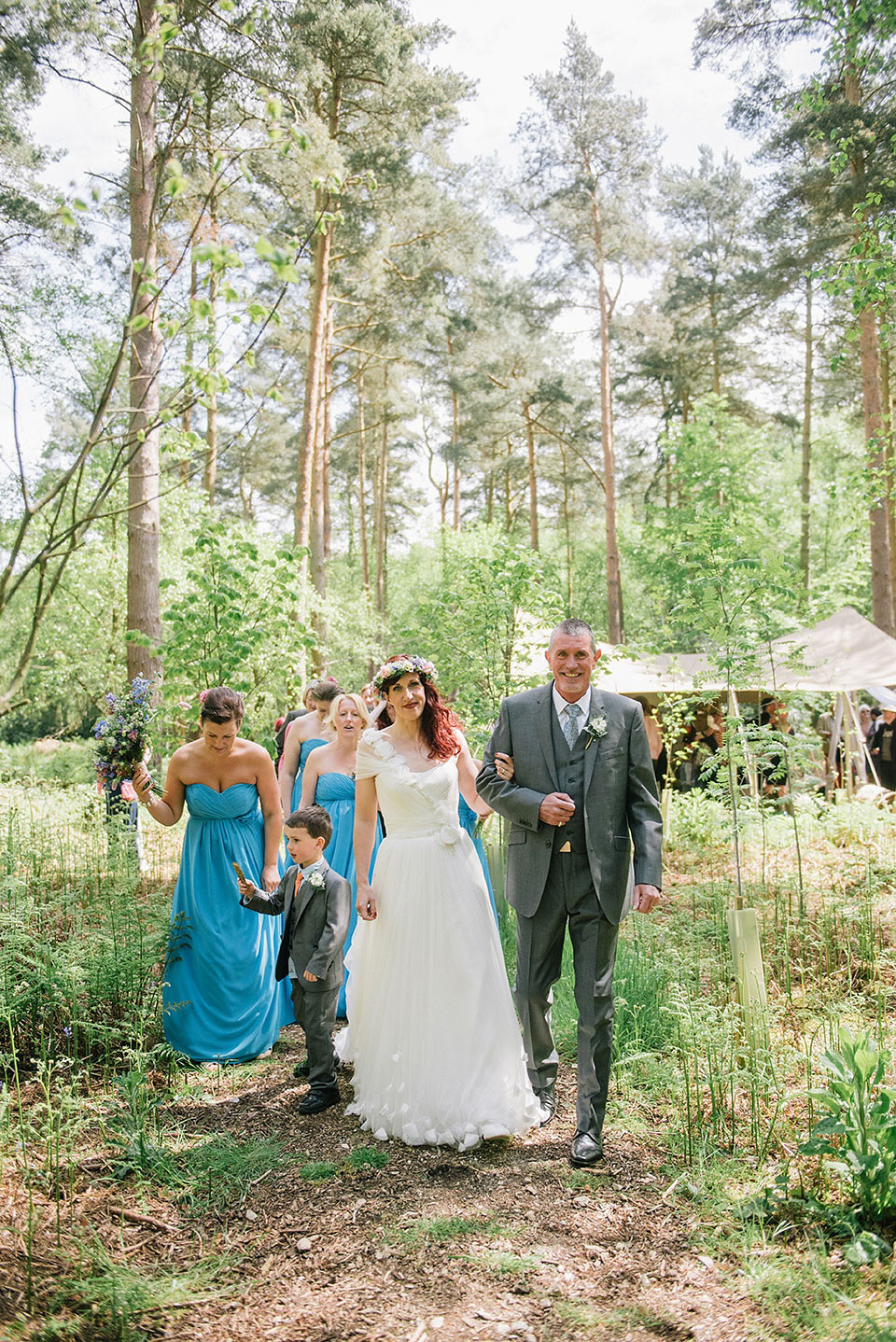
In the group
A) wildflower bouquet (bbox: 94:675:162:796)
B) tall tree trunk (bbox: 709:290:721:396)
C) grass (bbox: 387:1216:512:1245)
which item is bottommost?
grass (bbox: 387:1216:512:1245)

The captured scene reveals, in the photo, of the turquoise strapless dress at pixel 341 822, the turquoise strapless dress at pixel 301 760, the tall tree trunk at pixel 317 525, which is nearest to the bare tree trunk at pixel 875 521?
the tall tree trunk at pixel 317 525

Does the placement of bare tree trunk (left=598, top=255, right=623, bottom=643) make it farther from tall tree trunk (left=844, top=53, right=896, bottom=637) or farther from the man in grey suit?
the man in grey suit

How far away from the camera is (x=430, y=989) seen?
415cm

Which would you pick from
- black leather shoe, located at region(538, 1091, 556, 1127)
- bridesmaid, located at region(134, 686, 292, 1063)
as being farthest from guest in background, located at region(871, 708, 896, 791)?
bridesmaid, located at region(134, 686, 292, 1063)

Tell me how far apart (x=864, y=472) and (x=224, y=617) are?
19.3 feet

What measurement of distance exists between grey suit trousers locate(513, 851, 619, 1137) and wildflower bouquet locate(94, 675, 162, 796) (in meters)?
2.20

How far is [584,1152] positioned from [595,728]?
5.65ft

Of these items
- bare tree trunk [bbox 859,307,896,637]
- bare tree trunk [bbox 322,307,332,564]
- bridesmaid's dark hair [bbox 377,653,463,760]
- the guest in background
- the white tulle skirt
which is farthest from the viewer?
bare tree trunk [bbox 322,307,332,564]

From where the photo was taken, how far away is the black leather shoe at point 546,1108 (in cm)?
418

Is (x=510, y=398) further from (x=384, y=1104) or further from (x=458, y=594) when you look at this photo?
(x=384, y=1104)

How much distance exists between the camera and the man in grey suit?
12.7 feet

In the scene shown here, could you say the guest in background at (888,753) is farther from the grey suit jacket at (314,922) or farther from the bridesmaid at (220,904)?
the grey suit jacket at (314,922)

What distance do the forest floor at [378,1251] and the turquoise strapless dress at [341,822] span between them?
1892 mm

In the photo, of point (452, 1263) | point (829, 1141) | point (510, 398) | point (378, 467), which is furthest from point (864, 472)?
point (378, 467)
